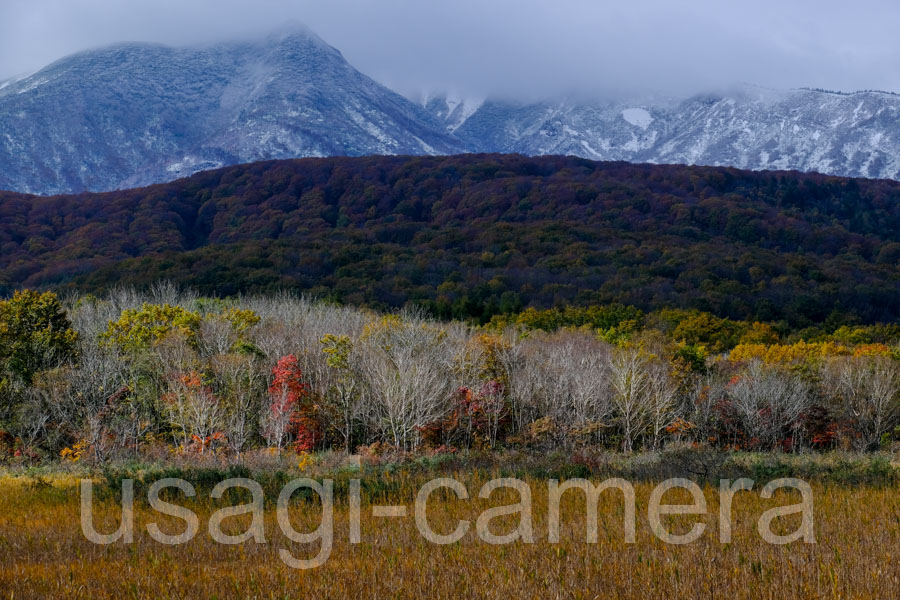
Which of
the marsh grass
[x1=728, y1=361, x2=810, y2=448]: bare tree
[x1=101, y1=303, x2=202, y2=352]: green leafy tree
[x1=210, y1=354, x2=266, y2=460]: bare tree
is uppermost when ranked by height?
the marsh grass

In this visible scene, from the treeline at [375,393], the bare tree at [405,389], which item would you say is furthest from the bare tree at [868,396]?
the bare tree at [405,389]

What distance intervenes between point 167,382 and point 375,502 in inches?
778

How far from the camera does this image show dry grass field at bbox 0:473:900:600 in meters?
7.21

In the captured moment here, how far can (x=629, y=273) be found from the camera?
8438cm

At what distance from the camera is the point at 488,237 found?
100875mm

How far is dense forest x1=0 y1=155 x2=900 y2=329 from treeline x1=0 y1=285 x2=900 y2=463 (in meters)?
30.2

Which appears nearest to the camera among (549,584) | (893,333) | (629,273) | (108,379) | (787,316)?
(549,584)

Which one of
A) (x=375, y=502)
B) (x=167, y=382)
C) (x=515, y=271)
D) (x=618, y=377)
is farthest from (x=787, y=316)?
(x=375, y=502)

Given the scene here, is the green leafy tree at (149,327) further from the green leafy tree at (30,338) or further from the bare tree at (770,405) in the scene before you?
the bare tree at (770,405)

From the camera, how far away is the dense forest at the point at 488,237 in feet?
251

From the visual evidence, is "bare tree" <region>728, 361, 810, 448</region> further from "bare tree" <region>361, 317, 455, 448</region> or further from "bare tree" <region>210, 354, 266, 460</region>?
"bare tree" <region>210, 354, 266, 460</region>

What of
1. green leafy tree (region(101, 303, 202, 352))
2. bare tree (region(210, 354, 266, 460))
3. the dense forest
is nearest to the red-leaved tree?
bare tree (region(210, 354, 266, 460))

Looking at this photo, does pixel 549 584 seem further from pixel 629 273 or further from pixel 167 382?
pixel 629 273

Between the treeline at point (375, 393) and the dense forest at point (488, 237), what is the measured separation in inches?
1188
